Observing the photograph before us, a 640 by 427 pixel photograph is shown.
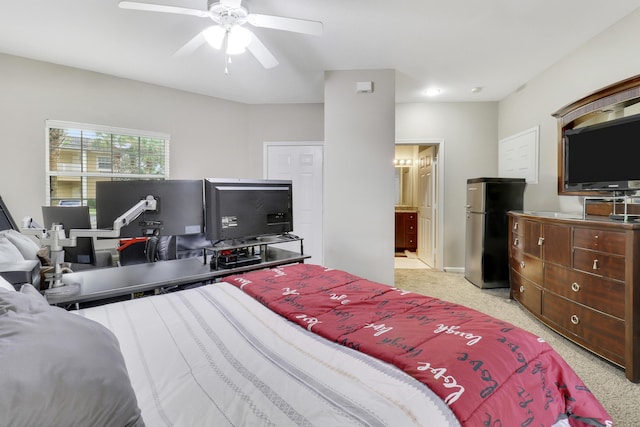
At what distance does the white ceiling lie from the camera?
2457mm

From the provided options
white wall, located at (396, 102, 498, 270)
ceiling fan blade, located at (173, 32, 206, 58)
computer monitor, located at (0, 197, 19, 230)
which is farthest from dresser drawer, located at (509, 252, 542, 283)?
computer monitor, located at (0, 197, 19, 230)

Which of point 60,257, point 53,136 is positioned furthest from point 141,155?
point 60,257

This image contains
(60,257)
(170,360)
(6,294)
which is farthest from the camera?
(60,257)

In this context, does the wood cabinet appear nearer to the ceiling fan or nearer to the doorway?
the doorway

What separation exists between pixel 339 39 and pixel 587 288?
2844 millimetres

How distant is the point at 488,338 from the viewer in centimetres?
103

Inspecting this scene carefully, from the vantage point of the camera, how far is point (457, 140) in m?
4.89

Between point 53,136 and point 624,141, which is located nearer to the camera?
point 624,141

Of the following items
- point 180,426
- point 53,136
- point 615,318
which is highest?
point 53,136

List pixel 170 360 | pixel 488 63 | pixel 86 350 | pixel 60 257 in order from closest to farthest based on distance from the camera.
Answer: pixel 86 350, pixel 170 360, pixel 60 257, pixel 488 63

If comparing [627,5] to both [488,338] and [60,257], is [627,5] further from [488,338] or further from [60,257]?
[60,257]

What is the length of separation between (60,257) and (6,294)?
90 centimetres

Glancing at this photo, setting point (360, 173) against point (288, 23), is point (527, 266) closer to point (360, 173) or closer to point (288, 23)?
point (360, 173)

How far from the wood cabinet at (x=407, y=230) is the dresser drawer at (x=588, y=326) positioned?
3919mm
